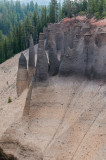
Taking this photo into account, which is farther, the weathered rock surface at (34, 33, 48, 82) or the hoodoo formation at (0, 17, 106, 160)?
the weathered rock surface at (34, 33, 48, 82)

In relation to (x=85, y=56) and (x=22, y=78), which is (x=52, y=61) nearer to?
(x=85, y=56)

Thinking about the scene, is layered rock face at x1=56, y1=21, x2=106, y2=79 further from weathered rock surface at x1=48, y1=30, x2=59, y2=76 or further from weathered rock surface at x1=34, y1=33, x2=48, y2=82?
weathered rock surface at x1=34, y1=33, x2=48, y2=82

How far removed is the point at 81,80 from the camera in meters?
22.0

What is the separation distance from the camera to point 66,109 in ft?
63.2

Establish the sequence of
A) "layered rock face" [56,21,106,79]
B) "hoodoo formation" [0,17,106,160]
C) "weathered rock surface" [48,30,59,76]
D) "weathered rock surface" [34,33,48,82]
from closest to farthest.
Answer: "hoodoo formation" [0,17,106,160]
"layered rock face" [56,21,106,79]
"weathered rock surface" [34,33,48,82]
"weathered rock surface" [48,30,59,76]

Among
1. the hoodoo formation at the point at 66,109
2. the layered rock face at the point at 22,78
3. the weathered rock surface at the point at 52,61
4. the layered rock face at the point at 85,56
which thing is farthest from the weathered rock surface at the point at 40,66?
the layered rock face at the point at 22,78

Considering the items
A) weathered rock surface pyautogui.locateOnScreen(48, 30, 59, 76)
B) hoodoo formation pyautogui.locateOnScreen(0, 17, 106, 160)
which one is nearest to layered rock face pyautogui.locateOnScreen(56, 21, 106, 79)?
hoodoo formation pyautogui.locateOnScreen(0, 17, 106, 160)

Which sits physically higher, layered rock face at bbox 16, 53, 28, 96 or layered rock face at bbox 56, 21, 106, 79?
layered rock face at bbox 56, 21, 106, 79

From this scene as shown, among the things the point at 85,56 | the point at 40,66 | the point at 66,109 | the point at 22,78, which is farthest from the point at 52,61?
the point at 66,109

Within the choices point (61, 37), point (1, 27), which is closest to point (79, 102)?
point (61, 37)

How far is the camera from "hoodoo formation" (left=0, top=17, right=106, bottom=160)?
623 inches

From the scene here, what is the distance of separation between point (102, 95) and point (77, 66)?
405 cm

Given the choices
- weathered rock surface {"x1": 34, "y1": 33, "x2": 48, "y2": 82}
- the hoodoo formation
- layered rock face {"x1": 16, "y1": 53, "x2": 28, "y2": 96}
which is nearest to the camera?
the hoodoo formation

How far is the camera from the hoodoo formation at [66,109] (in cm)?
1582
